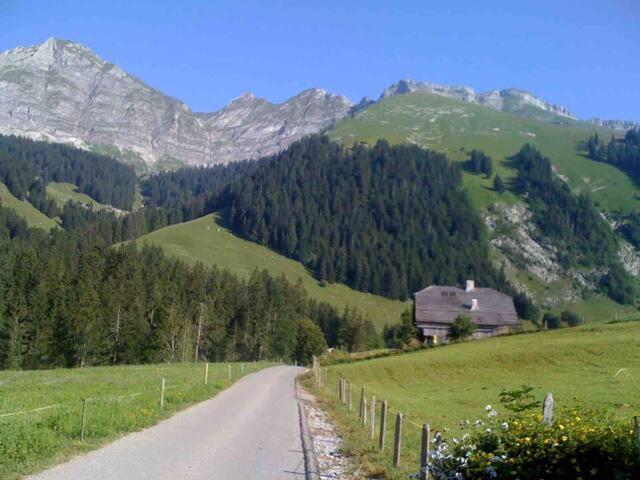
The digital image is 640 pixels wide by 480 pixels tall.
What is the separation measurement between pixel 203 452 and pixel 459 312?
10750 cm

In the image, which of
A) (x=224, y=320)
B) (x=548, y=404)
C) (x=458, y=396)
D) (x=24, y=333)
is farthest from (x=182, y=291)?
(x=548, y=404)

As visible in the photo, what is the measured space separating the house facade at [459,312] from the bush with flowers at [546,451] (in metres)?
107

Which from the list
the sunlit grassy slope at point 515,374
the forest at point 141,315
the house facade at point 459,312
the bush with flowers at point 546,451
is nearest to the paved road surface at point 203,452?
the bush with flowers at point 546,451

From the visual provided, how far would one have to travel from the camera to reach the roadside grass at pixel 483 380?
23141mm

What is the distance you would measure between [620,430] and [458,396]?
32441 millimetres

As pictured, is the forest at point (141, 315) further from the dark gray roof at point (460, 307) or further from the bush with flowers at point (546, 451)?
the bush with flowers at point (546, 451)

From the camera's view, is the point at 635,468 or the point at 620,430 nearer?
the point at 635,468

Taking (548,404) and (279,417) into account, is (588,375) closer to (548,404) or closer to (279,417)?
(279,417)

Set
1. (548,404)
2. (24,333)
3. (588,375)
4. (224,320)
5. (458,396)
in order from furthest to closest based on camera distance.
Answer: (224,320)
(24,333)
(588,375)
(458,396)
(548,404)

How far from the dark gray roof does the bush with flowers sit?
109145mm

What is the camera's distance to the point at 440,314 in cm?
11981

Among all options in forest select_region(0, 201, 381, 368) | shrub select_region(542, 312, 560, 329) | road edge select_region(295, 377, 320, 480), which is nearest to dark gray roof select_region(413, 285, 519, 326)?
forest select_region(0, 201, 381, 368)

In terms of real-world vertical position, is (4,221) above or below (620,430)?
above

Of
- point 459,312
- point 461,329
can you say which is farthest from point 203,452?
point 459,312
